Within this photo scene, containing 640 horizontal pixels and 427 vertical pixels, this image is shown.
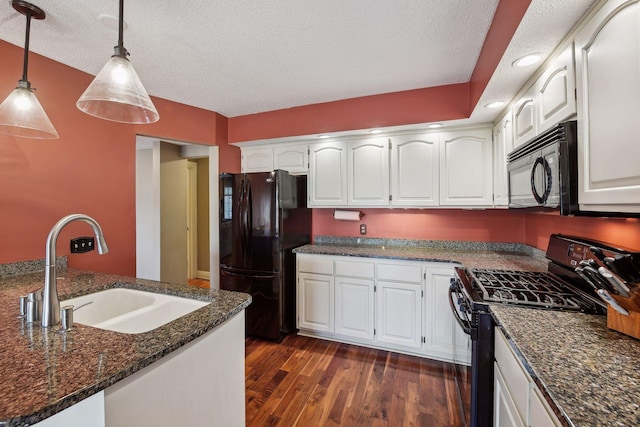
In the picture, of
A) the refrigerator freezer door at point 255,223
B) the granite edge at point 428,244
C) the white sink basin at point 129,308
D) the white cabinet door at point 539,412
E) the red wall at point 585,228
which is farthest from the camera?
the refrigerator freezer door at point 255,223

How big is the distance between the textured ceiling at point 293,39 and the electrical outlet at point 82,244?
4.36ft

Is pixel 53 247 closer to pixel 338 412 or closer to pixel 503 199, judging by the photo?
pixel 338 412

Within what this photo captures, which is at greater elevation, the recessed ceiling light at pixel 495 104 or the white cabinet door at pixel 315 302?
the recessed ceiling light at pixel 495 104

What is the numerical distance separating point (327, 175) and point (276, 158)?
68 centimetres

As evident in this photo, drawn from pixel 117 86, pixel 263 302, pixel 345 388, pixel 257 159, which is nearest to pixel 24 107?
pixel 117 86

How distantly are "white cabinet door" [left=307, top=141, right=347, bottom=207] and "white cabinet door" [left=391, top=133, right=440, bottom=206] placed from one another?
521 mm

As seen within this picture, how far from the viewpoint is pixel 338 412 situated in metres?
1.81

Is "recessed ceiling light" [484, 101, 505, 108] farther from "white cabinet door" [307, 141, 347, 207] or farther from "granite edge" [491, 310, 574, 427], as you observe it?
"granite edge" [491, 310, 574, 427]

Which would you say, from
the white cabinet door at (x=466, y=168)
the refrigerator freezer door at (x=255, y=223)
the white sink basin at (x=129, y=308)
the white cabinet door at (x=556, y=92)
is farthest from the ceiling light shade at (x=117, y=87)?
the white cabinet door at (x=466, y=168)

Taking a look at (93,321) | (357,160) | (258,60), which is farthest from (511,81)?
(93,321)

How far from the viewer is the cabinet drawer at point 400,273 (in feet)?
7.97

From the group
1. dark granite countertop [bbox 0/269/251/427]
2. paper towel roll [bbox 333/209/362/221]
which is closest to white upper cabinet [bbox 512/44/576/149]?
paper towel roll [bbox 333/209/362/221]

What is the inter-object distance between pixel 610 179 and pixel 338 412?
74.9 inches

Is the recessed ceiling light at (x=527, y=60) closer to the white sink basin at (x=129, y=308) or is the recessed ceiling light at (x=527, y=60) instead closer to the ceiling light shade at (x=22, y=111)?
the white sink basin at (x=129, y=308)
